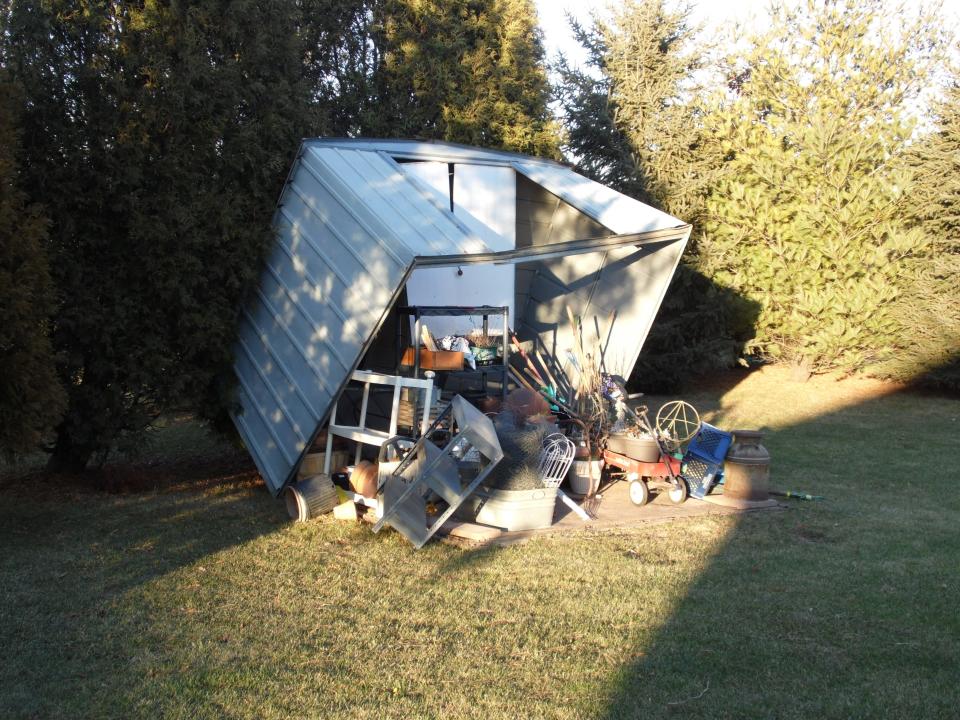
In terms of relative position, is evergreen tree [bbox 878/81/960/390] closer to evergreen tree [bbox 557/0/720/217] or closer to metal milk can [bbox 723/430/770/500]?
evergreen tree [bbox 557/0/720/217]

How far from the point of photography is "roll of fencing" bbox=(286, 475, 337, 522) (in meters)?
7.09

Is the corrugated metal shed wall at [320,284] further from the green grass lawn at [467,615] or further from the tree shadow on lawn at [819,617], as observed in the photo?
the tree shadow on lawn at [819,617]

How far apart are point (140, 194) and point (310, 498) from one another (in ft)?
9.72

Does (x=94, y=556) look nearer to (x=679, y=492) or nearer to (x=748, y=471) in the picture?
(x=679, y=492)

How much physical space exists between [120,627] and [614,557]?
318 centimetres

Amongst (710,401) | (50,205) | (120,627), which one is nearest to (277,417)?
(50,205)

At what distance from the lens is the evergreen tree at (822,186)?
1467 cm

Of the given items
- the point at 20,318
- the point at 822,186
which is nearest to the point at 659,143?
the point at 822,186

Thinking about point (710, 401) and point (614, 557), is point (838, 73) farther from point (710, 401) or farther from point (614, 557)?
point (614, 557)

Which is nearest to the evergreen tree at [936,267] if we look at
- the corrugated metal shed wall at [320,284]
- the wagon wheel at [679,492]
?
the wagon wheel at [679,492]

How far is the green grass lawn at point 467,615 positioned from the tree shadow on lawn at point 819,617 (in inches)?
0.6

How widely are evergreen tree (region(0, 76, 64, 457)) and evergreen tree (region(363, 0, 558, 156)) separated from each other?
11858mm

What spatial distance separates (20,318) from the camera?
6004 millimetres

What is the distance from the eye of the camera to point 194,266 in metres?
7.54
